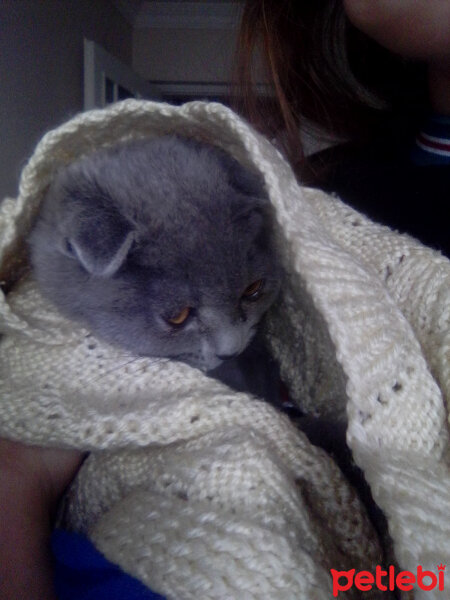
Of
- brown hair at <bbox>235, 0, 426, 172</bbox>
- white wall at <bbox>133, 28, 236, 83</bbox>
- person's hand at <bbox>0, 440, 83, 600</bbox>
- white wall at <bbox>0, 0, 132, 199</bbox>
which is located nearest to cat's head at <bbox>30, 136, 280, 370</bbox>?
person's hand at <bbox>0, 440, 83, 600</bbox>

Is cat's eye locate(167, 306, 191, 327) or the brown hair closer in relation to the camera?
cat's eye locate(167, 306, 191, 327)

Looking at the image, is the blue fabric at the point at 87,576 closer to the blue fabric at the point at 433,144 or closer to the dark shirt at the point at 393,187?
the dark shirt at the point at 393,187

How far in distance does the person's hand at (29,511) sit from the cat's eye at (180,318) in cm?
23

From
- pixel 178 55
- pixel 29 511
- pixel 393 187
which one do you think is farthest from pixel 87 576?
pixel 178 55

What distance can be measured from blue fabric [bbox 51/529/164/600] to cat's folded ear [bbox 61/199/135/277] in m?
0.32

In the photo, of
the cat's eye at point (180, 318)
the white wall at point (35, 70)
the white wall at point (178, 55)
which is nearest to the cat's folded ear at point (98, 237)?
the cat's eye at point (180, 318)

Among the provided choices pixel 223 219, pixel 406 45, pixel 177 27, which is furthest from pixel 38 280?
pixel 177 27

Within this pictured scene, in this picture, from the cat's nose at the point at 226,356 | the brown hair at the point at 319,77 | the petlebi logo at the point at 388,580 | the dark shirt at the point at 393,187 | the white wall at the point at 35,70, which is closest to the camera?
the petlebi logo at the point at 388,580

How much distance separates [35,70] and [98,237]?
1.51 m

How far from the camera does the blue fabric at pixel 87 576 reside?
411 millimetres

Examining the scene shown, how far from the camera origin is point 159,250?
2.23 ft

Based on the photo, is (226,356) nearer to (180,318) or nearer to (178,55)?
(180,318)

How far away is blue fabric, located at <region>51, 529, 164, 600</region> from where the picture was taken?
411 mm

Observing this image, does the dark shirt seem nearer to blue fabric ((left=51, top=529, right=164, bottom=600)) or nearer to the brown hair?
the brown hair
